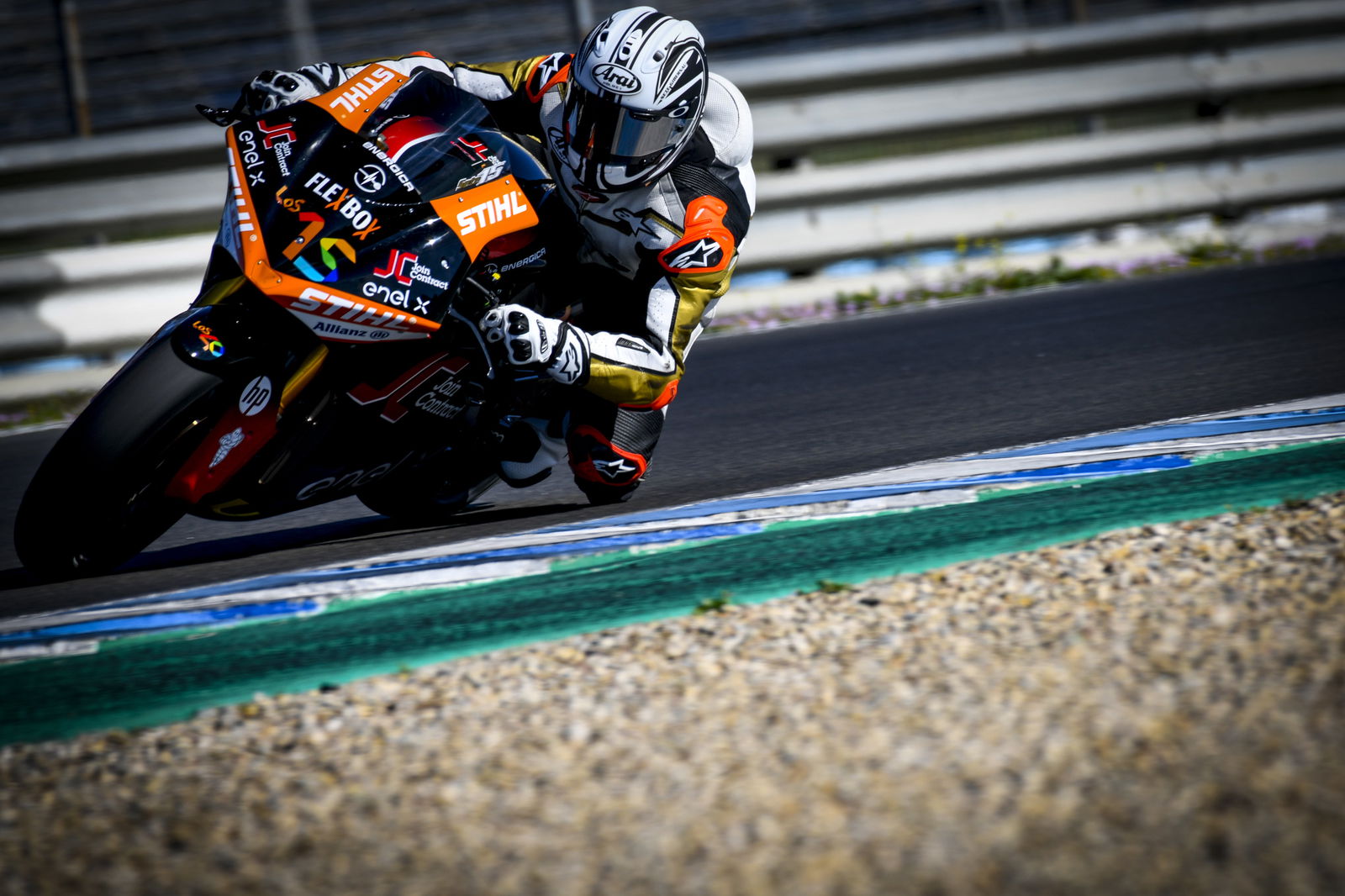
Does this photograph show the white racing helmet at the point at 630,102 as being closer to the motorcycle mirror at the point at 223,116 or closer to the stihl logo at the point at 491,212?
the stihl logo at the point at 491,212

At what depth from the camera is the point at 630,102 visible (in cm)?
367

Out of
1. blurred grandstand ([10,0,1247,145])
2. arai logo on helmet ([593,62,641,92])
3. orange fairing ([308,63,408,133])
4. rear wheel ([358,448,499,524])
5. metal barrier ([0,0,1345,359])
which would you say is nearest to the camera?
orange fairing ([308,63,408,133])

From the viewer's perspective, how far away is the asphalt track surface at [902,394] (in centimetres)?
417

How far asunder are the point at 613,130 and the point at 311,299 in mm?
969

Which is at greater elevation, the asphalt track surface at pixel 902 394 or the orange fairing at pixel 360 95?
the orange fairing at pixel 360 95

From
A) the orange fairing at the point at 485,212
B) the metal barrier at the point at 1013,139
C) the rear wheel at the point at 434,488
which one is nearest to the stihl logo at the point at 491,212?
the orange fairing at the point at 485,212

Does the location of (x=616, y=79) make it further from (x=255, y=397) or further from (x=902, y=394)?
(x=902, y=394)

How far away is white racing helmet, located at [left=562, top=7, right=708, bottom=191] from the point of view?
369cm

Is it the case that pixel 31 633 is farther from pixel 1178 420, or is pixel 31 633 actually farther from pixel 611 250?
pixel 1178 420

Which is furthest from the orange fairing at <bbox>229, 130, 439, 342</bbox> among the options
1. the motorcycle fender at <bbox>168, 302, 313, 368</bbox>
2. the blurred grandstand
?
the blurred grandstand

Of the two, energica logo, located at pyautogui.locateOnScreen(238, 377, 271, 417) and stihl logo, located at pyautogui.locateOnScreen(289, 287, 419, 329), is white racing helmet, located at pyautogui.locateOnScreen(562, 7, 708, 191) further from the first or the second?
energica logo, located at pyautogui.locateOnScreen(238, 377, 271, 417)

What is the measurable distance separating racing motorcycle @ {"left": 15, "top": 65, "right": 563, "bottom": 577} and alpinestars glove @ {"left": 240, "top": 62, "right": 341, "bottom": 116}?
0.07 m

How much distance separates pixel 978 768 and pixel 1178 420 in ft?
9.12

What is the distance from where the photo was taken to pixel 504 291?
375 cm
